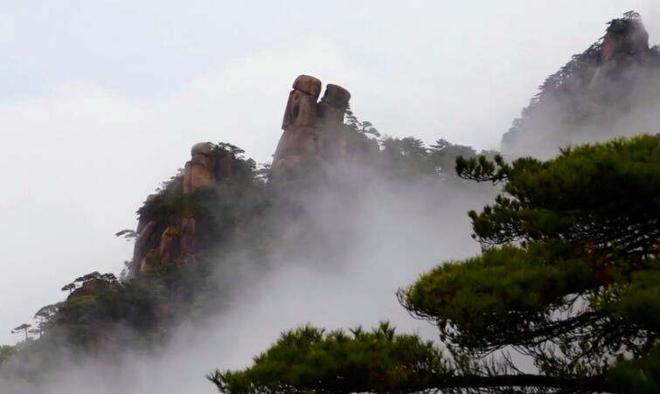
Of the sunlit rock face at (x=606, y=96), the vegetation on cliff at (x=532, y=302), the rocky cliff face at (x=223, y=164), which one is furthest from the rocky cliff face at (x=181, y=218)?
the vegetation on cliff at (x=532, y=302)

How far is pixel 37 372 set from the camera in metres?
34.8

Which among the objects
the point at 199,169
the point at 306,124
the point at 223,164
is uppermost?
the point at 306,124

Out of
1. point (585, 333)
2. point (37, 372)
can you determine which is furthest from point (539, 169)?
point (37, 372)

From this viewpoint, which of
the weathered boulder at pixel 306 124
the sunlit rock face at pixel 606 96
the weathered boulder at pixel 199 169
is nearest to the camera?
the weathered boulder at pixel 199 169

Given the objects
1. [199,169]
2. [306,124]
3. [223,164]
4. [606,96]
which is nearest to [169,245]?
[199,169]

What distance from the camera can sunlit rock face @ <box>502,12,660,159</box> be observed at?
4300cm

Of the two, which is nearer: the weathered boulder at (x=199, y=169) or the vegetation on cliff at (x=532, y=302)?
the vegetation on cliff at (x=532, y=302)

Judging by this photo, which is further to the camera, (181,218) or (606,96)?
(606,96)

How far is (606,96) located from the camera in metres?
45.7

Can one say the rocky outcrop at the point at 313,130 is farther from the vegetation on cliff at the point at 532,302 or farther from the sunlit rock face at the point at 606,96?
the vegetation on cliff at the point at 532,302

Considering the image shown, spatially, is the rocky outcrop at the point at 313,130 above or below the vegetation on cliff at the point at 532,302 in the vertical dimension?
above

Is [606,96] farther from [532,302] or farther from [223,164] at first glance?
[532,302]

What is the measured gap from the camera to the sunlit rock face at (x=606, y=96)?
1693 inches

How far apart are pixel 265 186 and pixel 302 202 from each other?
3.26 m
